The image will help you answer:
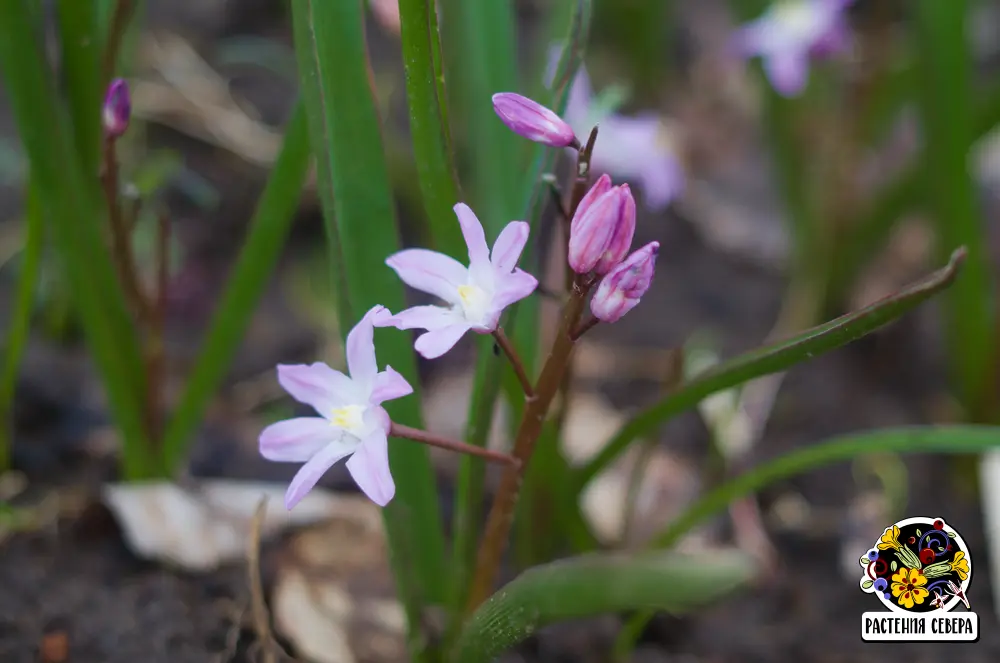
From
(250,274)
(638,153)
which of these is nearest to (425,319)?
(250,274)

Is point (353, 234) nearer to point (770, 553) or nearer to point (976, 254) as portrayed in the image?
point (770, 553)

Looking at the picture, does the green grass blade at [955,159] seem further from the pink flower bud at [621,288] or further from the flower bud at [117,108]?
the flower bud at [117,108]

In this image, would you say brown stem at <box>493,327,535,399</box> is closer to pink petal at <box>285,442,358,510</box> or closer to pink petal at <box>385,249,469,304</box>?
pink petal at <box>385,249,469,304</box>

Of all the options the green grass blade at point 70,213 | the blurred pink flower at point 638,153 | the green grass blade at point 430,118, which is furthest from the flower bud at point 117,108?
the blurred pink flower at point 638,153

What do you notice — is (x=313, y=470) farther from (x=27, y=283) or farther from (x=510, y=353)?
(x=27, y=283)

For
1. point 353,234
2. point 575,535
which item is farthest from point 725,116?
point 353,234

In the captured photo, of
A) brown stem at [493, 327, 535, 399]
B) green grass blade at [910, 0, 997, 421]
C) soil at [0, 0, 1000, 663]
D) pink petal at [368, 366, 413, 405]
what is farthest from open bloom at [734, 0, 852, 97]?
pink petal at [368, 366, 413, 405]
